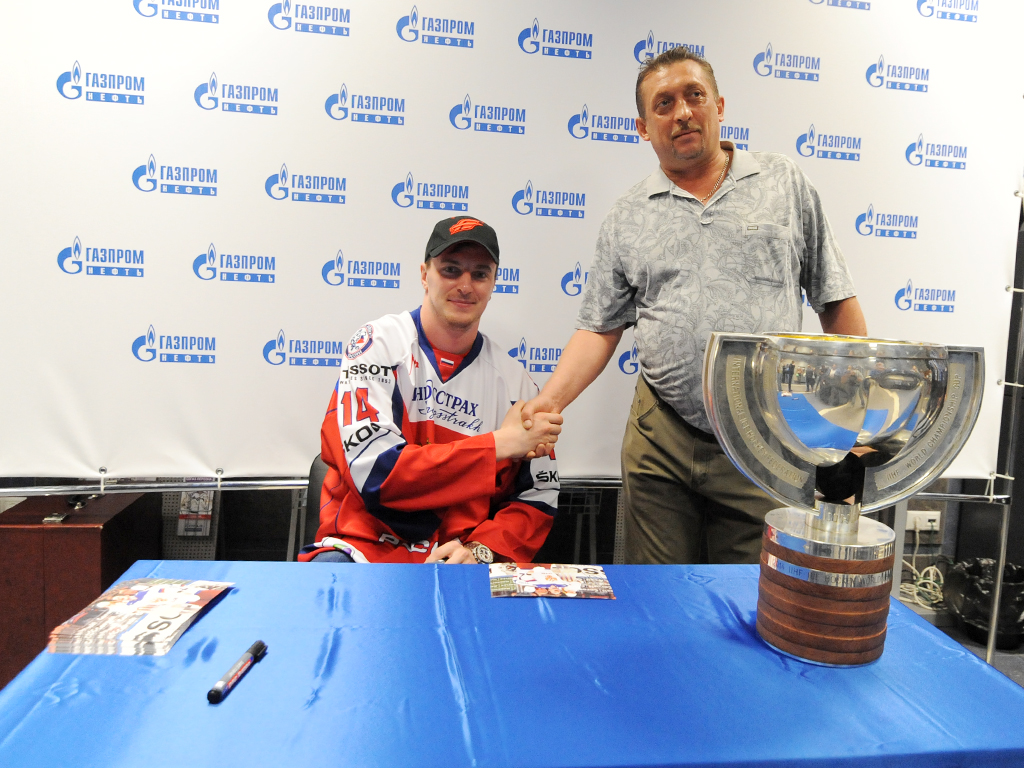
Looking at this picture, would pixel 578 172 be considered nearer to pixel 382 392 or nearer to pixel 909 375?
pixel 382 392

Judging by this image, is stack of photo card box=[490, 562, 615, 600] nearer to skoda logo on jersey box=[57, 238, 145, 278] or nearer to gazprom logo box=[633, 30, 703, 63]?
skoda logo on jersey box=[57, 238, 145, 278]

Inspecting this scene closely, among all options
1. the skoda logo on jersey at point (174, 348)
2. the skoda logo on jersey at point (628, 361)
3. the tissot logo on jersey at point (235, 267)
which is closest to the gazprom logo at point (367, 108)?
the tissot logo on jersey at point (235, 267)

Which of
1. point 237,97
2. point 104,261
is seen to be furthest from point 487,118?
point 104,261

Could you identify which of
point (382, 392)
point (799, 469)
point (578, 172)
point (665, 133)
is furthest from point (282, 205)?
point (799, 469)

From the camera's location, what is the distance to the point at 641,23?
8.01 feet

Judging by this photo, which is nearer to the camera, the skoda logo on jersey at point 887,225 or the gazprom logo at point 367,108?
the gazprom logo at point 367,108

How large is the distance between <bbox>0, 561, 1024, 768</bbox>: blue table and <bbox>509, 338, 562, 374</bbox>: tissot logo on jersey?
60.0 inches

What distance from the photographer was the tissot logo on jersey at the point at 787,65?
251 centimetres

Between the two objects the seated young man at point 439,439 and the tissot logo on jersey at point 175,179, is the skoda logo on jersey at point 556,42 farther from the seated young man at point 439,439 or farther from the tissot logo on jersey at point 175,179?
the tissot logo on jersey at point 175,179

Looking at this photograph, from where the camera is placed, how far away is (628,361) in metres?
2.60

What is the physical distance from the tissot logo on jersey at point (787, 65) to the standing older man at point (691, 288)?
0.77 metres

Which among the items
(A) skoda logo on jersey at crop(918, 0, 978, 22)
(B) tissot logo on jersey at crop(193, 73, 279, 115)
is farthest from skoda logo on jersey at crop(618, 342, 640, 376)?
(A) skoda logo on jersey at crop(918, 0, 978, 22)

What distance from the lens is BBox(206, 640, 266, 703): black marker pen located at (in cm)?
77

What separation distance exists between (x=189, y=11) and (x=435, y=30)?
2.72 ft
